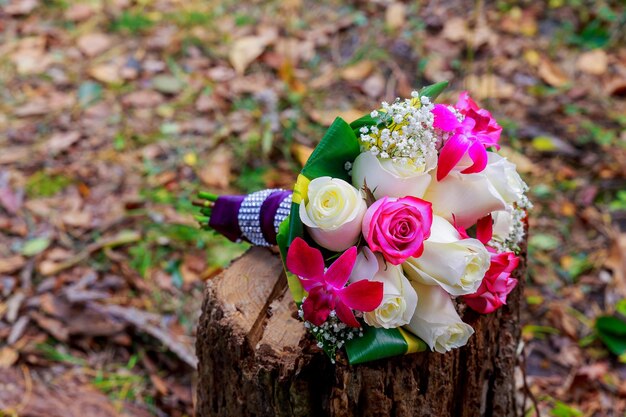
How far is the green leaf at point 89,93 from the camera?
2984 mm

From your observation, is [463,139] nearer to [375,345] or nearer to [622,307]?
[375,345]

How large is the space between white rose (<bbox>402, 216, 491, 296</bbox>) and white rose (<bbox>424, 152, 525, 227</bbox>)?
0.27 feet

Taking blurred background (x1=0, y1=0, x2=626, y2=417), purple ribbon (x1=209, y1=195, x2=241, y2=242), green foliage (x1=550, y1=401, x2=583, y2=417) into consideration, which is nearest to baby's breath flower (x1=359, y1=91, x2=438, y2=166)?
purple ribbon (x1=209, y1=195, x2=241, y2=242)

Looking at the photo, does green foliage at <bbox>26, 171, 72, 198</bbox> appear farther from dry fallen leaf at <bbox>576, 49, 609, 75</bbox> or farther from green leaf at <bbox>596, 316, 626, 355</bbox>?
dry fallen leaf at <bbox>576, 49, 609, 75</bbox>

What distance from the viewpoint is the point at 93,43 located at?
10.8 feet

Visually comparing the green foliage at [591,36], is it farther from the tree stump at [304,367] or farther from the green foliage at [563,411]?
the tree stump at [304,367]

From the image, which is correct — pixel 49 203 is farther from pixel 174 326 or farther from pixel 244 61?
pixel 244 61

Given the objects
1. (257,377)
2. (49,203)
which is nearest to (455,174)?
(257,377)

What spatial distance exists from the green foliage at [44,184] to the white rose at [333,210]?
179 cm

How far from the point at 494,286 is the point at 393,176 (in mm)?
297

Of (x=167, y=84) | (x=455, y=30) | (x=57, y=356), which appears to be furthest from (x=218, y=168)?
(x=455, y=30)

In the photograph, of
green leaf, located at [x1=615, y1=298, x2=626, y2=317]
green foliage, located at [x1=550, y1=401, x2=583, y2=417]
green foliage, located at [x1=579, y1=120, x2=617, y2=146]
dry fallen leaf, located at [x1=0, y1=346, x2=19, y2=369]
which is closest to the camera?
green foliage, located at [x1=550, y1=401, x2=583, y2=417]

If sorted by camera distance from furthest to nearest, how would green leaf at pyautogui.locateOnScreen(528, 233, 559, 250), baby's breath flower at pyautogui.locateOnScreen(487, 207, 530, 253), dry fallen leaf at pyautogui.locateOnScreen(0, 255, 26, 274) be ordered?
1. green leaf at pyautogui.locateOnScreen(528, 233, 559, 250)
2. dry fallen leaf at pyautogui.locateOnScreen(0, 255, 26, 274)
3. baby's breath flower at pyautogui.locateOnScreen(487, 207, 530, 253)

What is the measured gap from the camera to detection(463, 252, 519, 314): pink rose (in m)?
1.19
